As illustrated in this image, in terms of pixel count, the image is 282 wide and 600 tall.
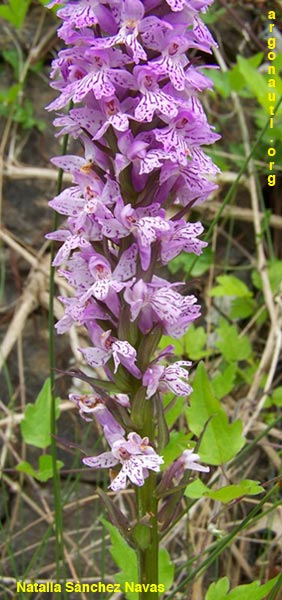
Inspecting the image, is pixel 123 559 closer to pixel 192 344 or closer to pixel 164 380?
pixel 164 380

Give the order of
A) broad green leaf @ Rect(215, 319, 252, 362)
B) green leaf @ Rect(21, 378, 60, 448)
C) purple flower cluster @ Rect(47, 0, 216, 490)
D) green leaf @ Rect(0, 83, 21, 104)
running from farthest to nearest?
green leaf @ Rect(0, 83, 21, 104) < broad green leaf @ Rect(215, 319, 252, 362) < green leaf @ Rect(21, 378, 60, 448) < purple flower cluster @ Rect(47, 0, 216, 490)

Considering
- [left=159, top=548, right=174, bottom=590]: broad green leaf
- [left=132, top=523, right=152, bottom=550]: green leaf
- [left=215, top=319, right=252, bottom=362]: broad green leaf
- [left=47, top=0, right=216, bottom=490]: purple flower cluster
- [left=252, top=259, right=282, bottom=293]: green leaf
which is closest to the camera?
[left=47, top=0, right=216, bottom=490]: purple flower cluster

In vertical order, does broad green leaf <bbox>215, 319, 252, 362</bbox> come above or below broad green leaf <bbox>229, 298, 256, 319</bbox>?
below

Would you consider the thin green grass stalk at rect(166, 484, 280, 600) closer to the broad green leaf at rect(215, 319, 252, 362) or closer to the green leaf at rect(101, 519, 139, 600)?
the green leaf at rect(101, 519, 139, 600)

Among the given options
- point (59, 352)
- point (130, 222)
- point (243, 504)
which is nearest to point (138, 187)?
point (130, 222)

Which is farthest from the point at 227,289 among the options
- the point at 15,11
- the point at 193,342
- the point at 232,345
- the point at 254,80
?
the point at 15,11

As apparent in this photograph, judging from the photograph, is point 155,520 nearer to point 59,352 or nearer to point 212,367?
point 212,367

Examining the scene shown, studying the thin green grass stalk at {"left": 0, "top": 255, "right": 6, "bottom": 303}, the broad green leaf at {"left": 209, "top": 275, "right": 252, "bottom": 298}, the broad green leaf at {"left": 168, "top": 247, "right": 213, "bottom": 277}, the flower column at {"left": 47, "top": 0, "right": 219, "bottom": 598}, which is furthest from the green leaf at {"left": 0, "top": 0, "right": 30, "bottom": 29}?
the flower column at {"left": 47, "top": 0, "right": 219, "bottom": 598}
